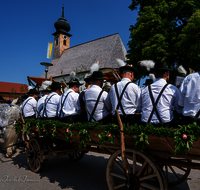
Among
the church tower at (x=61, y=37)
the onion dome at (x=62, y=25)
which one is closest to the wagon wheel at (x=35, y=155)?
the church tower at (x=61, y=37)

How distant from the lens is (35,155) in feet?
14.8

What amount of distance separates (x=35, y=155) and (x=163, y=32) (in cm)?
1035

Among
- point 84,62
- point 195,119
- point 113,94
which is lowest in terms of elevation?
point 195,119

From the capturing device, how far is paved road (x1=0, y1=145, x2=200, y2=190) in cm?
370

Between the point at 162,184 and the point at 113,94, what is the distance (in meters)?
1.54

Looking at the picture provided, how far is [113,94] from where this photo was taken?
3172 mm

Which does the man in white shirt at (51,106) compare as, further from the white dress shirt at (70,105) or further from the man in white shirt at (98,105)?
the man in white shirt at (98,105)

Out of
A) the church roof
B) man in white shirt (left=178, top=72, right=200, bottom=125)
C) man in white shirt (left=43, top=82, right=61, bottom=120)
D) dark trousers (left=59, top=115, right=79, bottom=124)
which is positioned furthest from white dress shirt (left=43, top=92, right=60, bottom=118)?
the church roof

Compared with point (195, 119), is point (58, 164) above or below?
below

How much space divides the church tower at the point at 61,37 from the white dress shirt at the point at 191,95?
116ft

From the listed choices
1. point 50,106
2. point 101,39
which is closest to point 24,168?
point 50,106

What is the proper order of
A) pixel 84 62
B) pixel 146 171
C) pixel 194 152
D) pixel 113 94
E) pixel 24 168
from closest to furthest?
pixel 194 152, pixel 146 171, pixel 113 94, pixel 24 168, pixel 84 62

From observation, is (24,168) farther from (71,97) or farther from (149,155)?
(149,155)

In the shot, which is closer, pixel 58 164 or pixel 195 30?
pixel 58 164
